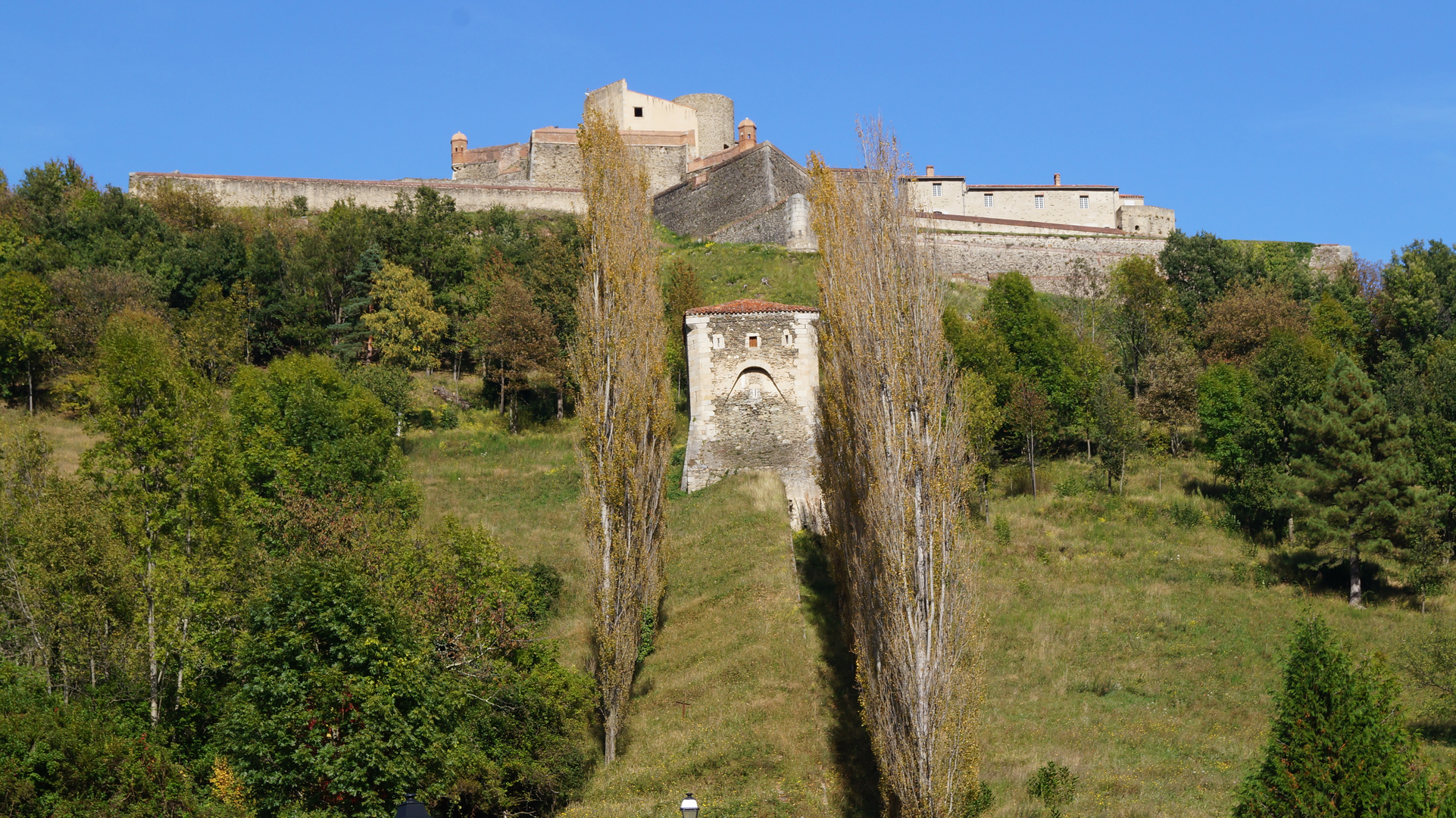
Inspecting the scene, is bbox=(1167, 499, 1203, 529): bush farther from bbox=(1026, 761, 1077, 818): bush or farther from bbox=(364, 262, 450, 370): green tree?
bbox=(364, 262, 450, 370): green tree

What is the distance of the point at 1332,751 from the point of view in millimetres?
15648

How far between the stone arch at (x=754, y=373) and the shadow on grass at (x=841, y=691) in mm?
4782

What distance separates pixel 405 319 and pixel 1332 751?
3655cm

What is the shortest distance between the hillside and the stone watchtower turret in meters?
1.07

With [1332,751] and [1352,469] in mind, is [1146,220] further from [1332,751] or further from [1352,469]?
[1332,751]

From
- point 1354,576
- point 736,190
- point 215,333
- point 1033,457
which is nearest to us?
point 1354,576

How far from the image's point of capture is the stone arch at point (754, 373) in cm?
3275

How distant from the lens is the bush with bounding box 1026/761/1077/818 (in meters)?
18.8

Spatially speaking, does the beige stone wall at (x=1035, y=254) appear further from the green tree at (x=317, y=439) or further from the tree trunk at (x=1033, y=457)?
the green tree at (x=317, y=439)

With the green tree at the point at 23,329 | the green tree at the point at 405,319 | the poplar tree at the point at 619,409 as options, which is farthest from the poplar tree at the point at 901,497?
the green tree at the point at 23,329

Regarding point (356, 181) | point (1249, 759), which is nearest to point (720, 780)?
point (1249, 759)

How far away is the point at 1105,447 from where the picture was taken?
123 feet

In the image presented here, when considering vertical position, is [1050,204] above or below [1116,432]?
above

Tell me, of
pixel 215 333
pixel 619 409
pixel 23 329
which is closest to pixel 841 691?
pixel 619 409
